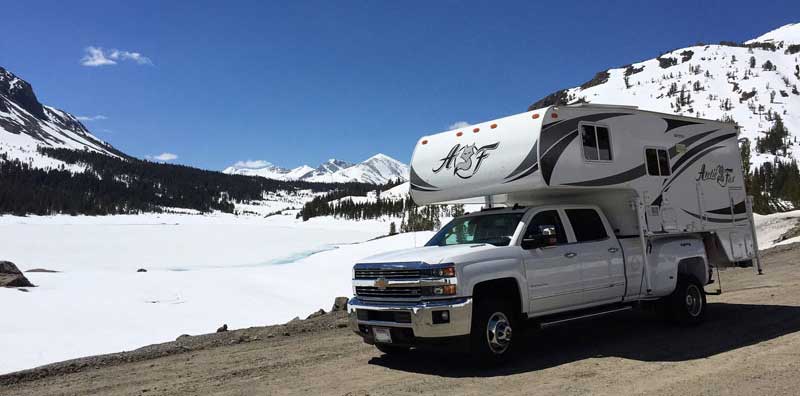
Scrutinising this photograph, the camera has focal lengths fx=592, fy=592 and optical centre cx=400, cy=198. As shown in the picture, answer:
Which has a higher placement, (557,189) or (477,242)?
(557,189)

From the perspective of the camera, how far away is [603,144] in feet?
31.1

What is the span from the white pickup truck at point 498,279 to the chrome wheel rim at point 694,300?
65 cm

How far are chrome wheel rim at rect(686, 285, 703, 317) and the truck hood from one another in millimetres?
4557

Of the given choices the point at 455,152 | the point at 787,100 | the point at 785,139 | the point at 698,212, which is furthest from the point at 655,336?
the point at 787,100

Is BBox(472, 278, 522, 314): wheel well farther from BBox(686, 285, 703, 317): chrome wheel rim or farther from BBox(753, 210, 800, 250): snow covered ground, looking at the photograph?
BBox(753, 210, 800, 250): snow covered ground

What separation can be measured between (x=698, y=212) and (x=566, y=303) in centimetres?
415

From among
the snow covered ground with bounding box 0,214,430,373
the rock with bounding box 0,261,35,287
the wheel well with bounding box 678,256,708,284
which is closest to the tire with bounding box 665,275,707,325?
the wheel well with bounding box 678,256,708,284

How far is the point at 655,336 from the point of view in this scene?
9508 millimetres

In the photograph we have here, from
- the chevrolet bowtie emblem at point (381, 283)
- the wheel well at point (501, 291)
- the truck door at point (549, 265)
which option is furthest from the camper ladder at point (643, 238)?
the chevrolet bowtie emblem at point (381, 283)

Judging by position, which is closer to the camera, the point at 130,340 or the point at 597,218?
the point at 597,218

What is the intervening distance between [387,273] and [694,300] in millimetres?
5973

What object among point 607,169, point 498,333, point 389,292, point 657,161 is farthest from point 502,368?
point 657,161

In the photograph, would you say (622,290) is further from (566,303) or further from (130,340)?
(130,340)

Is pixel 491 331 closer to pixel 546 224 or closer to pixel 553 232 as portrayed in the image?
pixel 553 232
